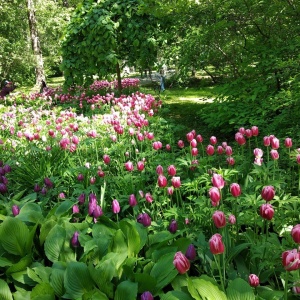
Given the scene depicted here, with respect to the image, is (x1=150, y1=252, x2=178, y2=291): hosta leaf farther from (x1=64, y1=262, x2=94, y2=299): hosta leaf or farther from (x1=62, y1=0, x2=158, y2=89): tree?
(x1=62, y1=0, x2=158, y2=89): tree

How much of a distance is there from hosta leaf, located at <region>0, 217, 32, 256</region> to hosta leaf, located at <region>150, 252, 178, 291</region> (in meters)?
0.83

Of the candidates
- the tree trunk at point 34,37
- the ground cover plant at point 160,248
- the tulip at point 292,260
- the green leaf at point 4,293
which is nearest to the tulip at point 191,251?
the ground cover plant at point 160,248

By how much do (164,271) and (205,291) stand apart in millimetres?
351

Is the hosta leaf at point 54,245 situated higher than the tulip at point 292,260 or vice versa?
the tulip at point 292,260

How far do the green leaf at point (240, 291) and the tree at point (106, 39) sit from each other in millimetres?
6744

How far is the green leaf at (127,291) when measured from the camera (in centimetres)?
165

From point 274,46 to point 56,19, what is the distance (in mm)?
9864

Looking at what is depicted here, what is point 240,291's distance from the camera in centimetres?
154

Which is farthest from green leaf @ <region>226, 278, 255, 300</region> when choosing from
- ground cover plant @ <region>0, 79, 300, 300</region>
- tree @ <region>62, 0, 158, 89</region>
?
tree @ <region>62, 0, 158, 89</region>

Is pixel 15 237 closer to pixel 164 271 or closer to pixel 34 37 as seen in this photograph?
pixel 164 271

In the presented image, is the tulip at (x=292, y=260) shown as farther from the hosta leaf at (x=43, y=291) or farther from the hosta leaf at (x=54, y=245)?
the hosta leaf at (x=54, y=245)

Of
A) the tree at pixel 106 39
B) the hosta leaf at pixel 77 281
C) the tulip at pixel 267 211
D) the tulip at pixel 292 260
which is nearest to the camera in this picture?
the tulip at pixel 292 260

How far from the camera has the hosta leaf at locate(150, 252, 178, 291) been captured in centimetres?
178

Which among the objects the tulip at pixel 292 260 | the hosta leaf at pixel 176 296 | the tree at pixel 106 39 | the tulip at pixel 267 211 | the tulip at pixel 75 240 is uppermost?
the tree at pixel 106 39
